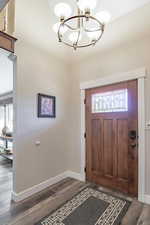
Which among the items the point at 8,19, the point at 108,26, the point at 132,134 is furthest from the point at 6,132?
the point at 108,26

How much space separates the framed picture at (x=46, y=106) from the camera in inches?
105

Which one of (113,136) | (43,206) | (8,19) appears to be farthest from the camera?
(113,136)

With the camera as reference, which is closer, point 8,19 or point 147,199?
point 147,199

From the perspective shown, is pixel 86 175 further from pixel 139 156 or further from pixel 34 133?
pixel 34 133

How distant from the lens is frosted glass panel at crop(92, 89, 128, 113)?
249 cm

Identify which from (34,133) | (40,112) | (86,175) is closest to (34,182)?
(34,133)

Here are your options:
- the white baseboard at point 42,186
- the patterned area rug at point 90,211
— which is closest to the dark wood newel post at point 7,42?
the white baseboard at point 42,186

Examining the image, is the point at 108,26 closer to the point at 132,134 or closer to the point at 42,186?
the point at 132,134

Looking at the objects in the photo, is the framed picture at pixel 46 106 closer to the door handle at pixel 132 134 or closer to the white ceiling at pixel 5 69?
the white ceiling at pixel 5 69

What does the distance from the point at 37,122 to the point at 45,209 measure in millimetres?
1421

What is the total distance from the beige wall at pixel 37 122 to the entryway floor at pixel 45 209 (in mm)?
264

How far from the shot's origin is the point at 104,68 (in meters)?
2.73

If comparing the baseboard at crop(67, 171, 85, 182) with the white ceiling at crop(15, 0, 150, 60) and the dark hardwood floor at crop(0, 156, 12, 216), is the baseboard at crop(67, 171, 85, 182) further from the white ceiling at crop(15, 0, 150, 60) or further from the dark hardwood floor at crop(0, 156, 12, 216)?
the white ceiling at crop(15, 0, 150, 60)

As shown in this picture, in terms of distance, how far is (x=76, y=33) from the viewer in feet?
5.73
